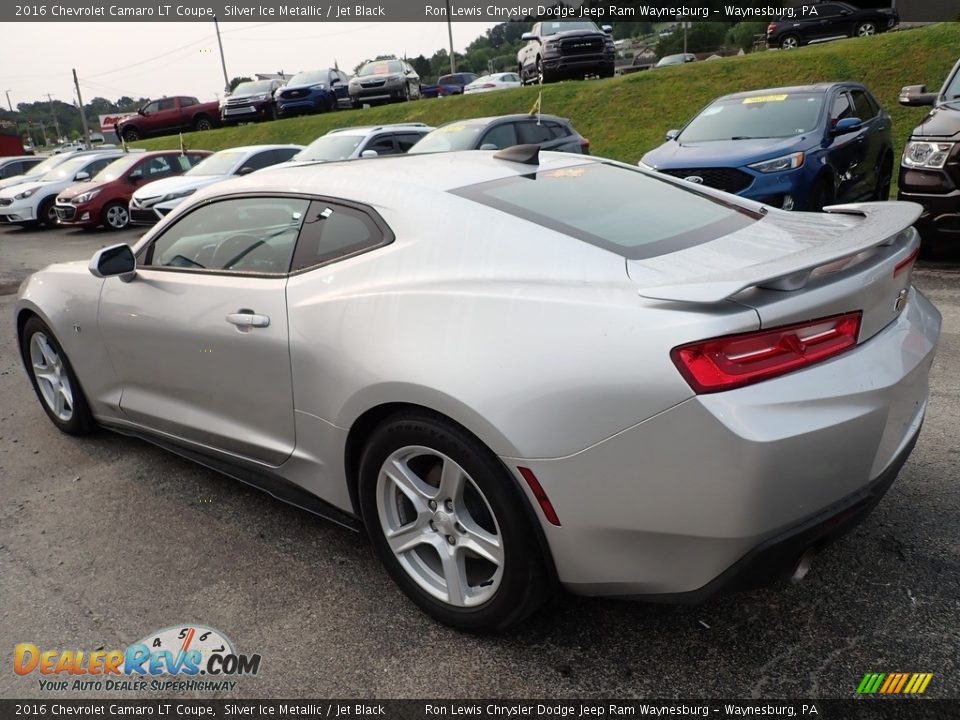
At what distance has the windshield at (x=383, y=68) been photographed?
2238cm

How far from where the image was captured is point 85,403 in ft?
13.1

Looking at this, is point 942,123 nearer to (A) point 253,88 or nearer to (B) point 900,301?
(B) point 900,301

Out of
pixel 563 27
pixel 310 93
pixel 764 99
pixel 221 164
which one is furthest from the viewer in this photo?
pixel 310 93

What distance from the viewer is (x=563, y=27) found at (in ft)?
64.4

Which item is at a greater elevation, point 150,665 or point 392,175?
point 392,175

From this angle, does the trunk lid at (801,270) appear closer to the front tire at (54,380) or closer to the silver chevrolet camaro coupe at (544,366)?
the silver chevrolet camaro coupe at (544,366)

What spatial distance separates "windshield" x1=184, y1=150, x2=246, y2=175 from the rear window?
10.8m

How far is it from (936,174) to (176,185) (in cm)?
1117

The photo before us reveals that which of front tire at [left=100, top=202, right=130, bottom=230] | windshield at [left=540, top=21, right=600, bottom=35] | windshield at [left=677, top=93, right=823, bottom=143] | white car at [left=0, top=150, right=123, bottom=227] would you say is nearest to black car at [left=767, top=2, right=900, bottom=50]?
windshield at [left=540, top=21, right=600, bottom=35]

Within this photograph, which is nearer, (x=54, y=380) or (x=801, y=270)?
(x=801, y=270)

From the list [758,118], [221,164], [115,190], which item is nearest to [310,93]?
[115,190]

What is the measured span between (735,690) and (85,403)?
11.3 ft

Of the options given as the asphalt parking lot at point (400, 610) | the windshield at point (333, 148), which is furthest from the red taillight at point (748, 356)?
the windshield at point (333, 148)

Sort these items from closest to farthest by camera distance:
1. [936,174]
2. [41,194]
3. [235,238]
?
[235,238] < [936,174] < [41,194]
